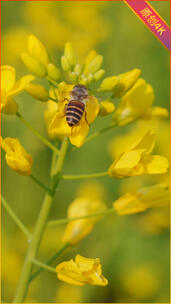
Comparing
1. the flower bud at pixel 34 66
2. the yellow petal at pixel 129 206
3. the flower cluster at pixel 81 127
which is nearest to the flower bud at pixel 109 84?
the flower cluster at pixel 81 127

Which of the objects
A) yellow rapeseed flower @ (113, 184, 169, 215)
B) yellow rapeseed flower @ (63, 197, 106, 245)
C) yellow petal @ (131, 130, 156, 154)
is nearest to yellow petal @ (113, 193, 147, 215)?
yellow rapeseed flower @ (113, 184, 169, 215)

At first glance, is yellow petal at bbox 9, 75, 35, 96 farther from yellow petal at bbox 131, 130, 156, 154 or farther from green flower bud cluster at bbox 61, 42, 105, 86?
yellow petal at bbox 131, 130, 156, 154

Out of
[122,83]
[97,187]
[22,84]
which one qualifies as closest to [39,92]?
[22,84]

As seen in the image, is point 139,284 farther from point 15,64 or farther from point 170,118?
point 15,64

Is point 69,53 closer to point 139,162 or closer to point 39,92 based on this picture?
point 39,92

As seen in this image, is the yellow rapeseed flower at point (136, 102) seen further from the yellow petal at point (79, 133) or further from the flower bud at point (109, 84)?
the yellow petal at point (79, 133)

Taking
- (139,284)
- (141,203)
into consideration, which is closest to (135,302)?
(139,284)

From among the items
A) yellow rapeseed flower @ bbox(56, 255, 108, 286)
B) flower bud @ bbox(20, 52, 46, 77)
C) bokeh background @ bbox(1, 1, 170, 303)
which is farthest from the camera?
bokeh background @ bbox(1, 1, 170, 303)
